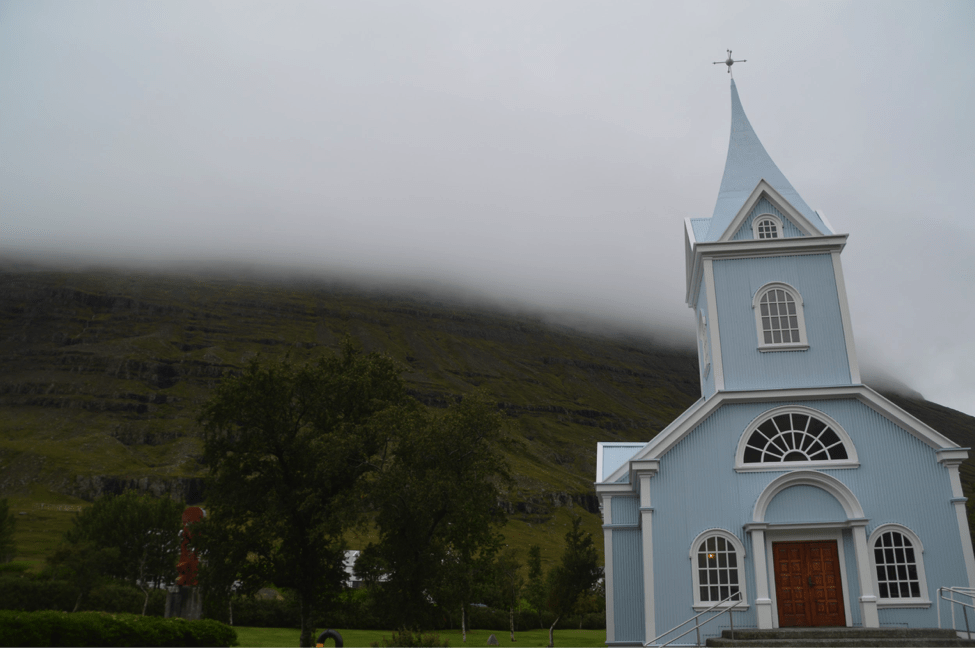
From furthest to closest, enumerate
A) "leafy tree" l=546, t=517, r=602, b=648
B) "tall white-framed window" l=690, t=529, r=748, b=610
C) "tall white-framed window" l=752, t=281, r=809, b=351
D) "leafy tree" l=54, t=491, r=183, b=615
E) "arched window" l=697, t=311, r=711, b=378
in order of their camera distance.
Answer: "leafy tree" l=54, t=491, r=183, b=615, "leafy tree" l=546, t=517, r=602, b=648, "arched window" l=697, t=311, r=711, b=378, "tall white-framed window" l=752, t=281, r=809, b=351, "tall white-framed window" l=690, t=529, r=748, b=610

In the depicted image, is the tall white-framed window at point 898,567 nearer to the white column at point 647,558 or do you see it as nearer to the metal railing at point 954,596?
the metal railing at point 954,596

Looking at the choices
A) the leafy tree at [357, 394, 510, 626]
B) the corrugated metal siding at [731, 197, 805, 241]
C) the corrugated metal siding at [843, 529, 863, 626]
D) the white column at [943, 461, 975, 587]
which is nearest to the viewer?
the white column at [943, 461, 975, 587]

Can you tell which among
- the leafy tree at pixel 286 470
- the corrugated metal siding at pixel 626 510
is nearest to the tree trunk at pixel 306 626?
the leafy tree at pixel 286 470

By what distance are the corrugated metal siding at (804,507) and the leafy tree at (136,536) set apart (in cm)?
5974

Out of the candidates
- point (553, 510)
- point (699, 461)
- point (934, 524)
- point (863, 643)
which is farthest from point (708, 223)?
point (553, 510)

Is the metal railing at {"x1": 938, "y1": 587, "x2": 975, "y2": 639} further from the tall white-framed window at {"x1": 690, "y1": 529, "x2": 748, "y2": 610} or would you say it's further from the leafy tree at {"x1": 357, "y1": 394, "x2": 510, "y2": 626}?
the leafy tree at {"x1": 357, "y1": 394, "x2": 510, "y2": 626}

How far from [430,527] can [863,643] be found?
14.0 meters

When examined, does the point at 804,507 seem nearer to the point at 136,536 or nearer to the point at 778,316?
the point at 778,316

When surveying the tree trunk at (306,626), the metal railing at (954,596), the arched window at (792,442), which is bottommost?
the tree trunk at (306,626)

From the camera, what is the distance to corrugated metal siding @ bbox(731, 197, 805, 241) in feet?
77.7

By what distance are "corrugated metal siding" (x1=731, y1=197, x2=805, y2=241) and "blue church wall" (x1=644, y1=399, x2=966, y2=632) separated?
5.92 m

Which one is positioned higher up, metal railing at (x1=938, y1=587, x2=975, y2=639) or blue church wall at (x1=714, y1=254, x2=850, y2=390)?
blue church wall at (x1=714, y1=254, x2=850, y2=390)

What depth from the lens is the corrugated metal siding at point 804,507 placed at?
2044cm

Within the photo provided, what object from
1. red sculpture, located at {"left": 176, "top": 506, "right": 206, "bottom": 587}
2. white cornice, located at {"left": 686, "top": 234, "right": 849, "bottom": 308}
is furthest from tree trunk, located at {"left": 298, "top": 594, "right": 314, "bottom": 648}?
white cornice, located at {"left": 686, "top": 234, "right": 849, "bottom": 308}
